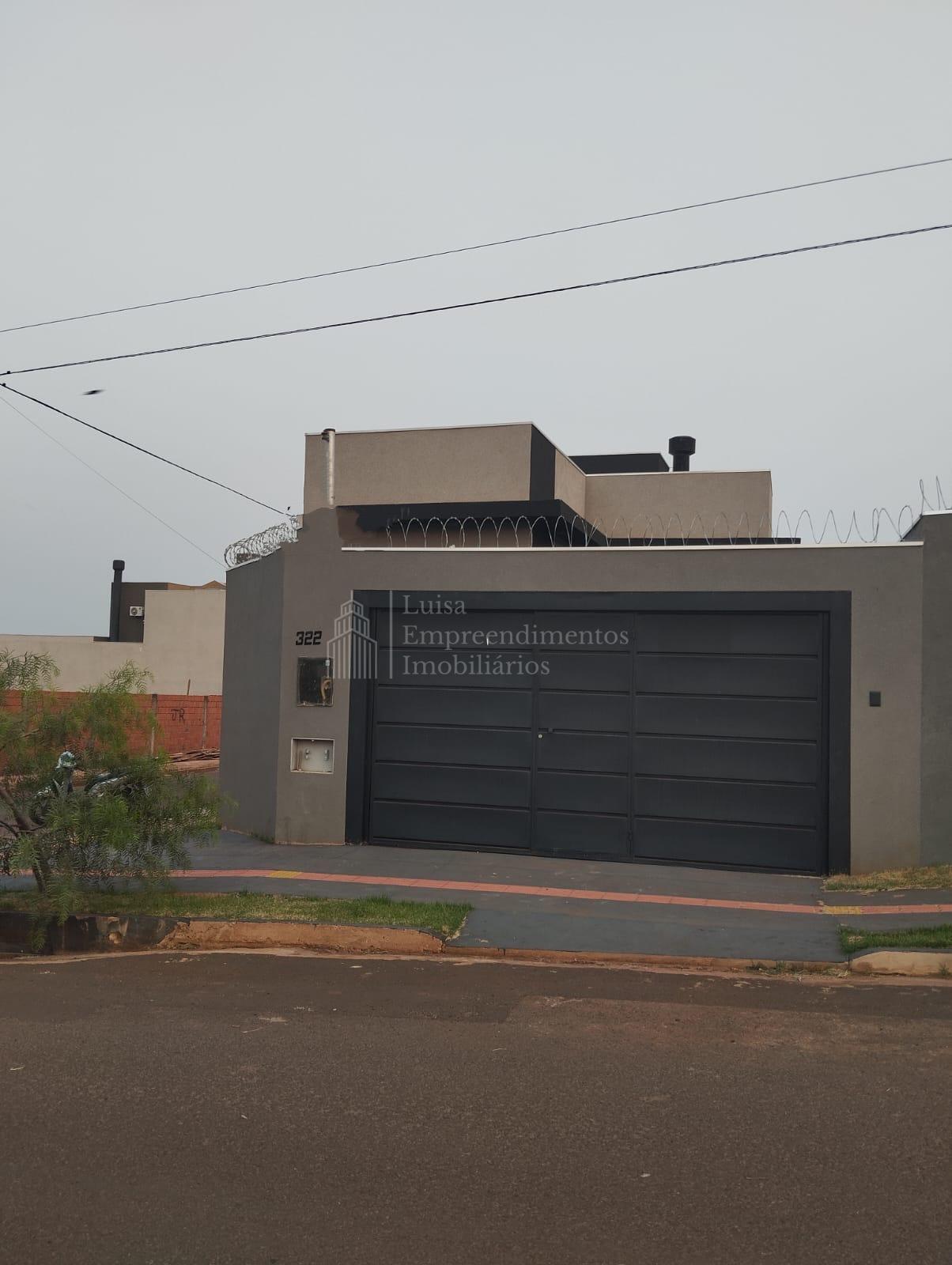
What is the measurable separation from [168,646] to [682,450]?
22.0 meters

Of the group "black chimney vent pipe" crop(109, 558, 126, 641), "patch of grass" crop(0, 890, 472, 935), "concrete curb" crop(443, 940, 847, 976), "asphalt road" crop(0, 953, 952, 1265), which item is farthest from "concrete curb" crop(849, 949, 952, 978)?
"black chimney vent pipe" crop(109, 558, 126, 641)

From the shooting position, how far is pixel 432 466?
1898cm

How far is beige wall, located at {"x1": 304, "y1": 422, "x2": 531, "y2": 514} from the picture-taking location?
18.5 metres

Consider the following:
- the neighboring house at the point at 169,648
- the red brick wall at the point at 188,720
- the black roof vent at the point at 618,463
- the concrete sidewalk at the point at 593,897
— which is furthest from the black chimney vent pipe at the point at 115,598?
the concrete sidewalk at the point at 593,897

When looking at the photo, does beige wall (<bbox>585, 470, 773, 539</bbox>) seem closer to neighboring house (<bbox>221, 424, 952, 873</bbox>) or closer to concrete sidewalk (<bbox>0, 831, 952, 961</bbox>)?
neighboring house (<bbox>221, 424, 952, 873</bbox>)

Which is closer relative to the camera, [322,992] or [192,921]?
[322,992]

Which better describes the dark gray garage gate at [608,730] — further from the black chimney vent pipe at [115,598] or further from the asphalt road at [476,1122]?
the black chimney vent pipe at [115,598]

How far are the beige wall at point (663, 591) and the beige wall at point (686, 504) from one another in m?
9.17

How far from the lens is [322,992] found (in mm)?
7164

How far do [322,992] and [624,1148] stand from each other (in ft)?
10.2

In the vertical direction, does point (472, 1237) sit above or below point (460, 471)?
below

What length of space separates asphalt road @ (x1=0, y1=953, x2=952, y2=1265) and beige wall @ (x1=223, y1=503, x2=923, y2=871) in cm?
417

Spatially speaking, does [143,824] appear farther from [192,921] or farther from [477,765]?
[477,765]

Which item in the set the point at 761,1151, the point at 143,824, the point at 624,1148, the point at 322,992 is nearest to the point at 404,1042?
the point at 322,992
